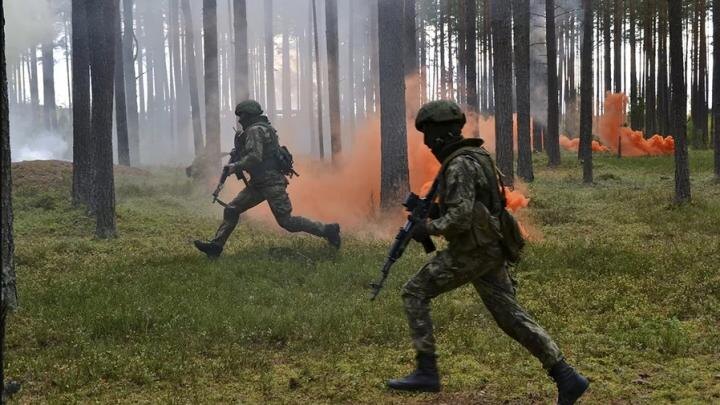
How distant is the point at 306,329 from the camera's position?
634 cm

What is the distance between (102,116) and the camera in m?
12.4

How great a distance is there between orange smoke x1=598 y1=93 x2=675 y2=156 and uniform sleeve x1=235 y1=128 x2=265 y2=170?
20920 millimetres

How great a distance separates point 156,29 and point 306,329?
57.2m

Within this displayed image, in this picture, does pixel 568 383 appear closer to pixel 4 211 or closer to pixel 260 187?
pixel 4 211

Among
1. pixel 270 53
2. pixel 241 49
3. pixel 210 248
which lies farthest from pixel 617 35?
pixel 210 248

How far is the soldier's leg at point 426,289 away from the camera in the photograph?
14.8 ft

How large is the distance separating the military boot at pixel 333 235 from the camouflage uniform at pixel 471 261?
16.9 ft

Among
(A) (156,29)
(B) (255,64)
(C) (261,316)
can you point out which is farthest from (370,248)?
(B) (255,64)

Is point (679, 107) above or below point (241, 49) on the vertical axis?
below

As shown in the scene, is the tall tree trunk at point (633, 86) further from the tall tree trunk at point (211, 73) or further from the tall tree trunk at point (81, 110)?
the tall tree trunk at point (81, 110)

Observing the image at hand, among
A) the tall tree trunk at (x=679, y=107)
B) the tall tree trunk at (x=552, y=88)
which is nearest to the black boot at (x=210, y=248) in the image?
the tall tree trunk at (x=679, y=107)

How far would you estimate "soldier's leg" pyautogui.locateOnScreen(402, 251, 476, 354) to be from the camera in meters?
4.51

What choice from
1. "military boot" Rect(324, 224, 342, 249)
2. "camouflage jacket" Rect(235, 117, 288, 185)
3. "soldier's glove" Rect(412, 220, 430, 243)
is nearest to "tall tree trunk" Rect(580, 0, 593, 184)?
"military boot" Rect(324, 224, 342, 249)

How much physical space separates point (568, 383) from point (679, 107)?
409 inches
